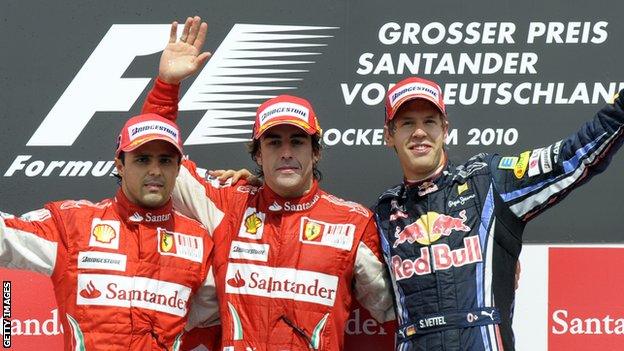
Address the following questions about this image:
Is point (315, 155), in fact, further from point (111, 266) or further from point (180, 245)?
point (111, 266)

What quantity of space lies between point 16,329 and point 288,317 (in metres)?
1.46

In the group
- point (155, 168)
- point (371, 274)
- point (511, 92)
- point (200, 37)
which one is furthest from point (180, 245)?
point (511, 92)

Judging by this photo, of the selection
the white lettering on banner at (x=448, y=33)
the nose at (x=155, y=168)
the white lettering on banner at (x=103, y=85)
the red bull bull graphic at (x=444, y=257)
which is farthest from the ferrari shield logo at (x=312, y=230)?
the white lettering on banner at (x=103, y=85)

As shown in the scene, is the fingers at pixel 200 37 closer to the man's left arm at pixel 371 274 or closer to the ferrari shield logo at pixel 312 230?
the ferrari shield logo at pixel 312 230

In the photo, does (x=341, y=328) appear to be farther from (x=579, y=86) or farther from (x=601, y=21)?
(x=601, y=21)

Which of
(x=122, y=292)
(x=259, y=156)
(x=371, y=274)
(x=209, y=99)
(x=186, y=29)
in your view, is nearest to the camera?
(x=122, y=292)

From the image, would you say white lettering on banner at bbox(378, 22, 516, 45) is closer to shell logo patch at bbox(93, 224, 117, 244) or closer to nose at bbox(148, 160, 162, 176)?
nose at bbox(148, 160, 162, 176)

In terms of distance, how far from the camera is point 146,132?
11.6ft

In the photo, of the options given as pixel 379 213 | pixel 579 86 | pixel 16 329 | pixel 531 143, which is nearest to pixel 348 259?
pixel 379 213

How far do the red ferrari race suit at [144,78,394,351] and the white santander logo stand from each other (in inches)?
16.9

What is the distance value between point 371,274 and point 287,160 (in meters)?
0.58

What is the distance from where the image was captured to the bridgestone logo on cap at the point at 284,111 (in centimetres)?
361

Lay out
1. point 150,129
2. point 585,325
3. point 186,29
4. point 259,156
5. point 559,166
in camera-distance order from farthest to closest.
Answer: point 585,325 → point 186,29 → point 259,156 → point 150,129 → point 559,166

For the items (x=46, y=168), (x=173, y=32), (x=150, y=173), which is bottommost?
(x=150, y=173)
